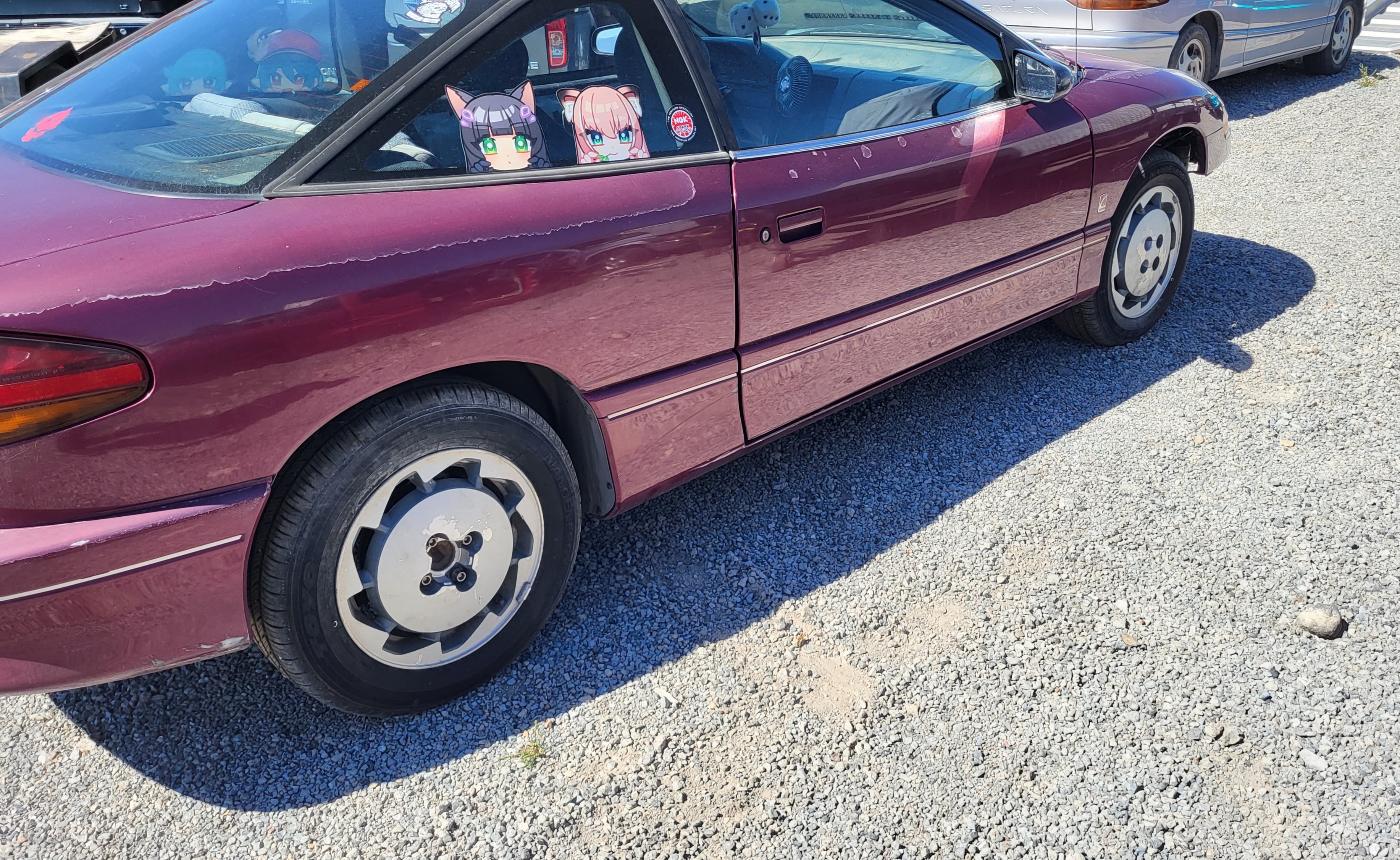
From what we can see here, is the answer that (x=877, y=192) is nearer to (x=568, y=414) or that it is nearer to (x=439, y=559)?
(x=568, y=414)

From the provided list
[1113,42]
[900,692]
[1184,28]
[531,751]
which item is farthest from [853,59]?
[1184,28]

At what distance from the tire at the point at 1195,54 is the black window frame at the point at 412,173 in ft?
18.2

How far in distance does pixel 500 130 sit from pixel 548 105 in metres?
0.14

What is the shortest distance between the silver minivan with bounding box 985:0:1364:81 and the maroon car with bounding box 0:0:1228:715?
3.78m

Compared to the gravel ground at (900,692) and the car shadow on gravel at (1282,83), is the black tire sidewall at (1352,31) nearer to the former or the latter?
the car shadow on gravel at (1282,83)

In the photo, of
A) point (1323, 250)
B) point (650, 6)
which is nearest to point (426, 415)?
point (650, 6)

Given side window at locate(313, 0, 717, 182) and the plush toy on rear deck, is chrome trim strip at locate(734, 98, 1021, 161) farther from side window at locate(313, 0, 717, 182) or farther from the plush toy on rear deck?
the plush toy on rear deck

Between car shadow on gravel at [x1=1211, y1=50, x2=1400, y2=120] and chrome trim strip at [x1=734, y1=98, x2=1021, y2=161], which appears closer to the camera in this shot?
chrome trim strip at [x1=734, y1=98, x2=1021, y2=161]

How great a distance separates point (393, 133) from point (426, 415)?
593 mm

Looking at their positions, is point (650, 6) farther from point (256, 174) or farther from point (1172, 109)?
point (1172, 109)

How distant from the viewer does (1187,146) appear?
421 cm

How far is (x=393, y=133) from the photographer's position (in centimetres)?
217

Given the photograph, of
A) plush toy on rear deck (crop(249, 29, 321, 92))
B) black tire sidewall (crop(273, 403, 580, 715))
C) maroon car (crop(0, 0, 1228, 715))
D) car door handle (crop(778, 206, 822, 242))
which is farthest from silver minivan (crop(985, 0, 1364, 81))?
black tire sidewall (crop(273, 403, 580, 715))

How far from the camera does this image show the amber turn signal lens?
6.44 m
